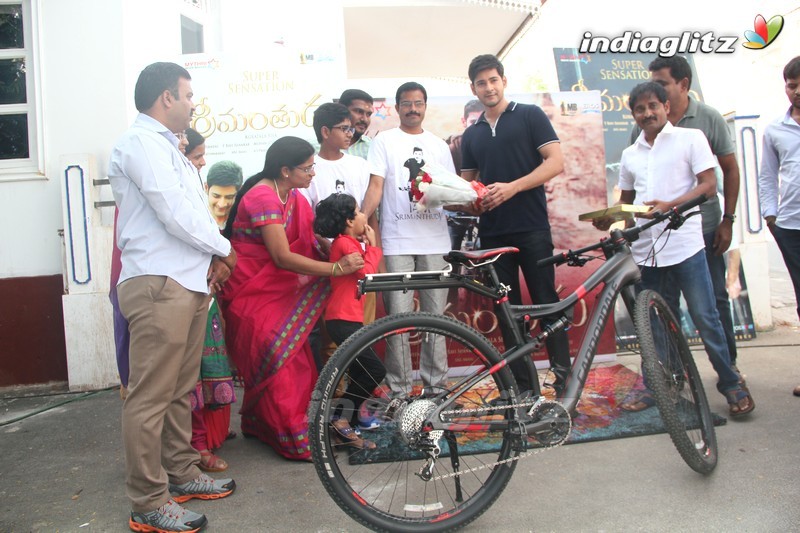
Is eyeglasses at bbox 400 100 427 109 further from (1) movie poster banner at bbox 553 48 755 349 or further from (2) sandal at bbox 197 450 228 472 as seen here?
(1) movie poster banner at bbox 553 48 755 349

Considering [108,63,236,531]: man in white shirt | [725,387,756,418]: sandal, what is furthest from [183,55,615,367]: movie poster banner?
[108,63,236,531]: man in white shirt

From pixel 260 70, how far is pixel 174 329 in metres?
2.91

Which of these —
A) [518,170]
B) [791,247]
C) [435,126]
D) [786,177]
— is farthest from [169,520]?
[786,177]

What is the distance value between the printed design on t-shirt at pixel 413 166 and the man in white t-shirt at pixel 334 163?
0.27 metres

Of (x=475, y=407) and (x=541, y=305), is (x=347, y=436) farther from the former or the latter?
(x=541, y=305)

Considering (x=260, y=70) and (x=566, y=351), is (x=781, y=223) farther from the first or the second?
(x=260, y=70)

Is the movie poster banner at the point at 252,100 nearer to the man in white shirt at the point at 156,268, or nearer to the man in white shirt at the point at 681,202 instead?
the man in white shirt at the point at 156,268

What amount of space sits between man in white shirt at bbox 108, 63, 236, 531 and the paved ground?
0.34m

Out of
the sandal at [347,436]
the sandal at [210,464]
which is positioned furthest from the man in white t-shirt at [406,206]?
the sandal at [210,464]

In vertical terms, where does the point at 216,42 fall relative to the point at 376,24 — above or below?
below

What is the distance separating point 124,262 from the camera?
2562 mm

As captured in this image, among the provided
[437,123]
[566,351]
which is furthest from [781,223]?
[437,123]

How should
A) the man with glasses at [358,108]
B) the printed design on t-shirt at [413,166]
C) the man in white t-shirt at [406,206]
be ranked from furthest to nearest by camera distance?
the man with glasses at [358,108] < the man in white t-shirt at [406,206] < the printed design on t-shirt at [413,166]

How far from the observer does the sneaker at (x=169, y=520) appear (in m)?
2.54
